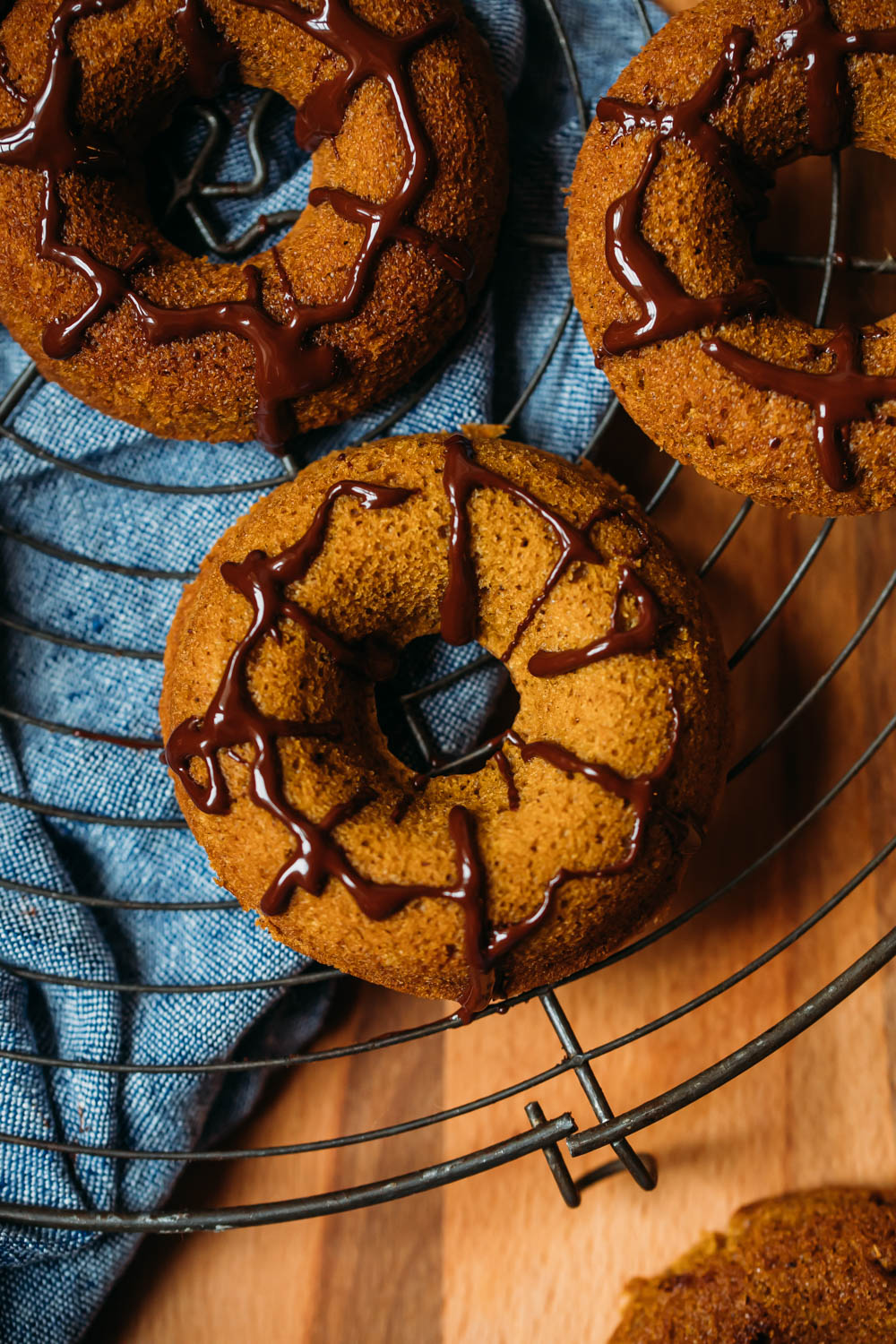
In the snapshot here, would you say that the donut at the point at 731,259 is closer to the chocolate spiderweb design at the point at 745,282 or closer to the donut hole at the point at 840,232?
the chocolate spiderweb design at the point at 745,282

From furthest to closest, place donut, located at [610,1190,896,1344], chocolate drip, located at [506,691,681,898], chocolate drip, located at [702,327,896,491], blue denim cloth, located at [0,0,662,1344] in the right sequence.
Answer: blue denim cloth, located at [0,0,662,1344] → donut, located at [610,1190,896,1344] → chocolate drip, located at [702,327,896,491] → chocolate drip, located at [506,691,681,898]

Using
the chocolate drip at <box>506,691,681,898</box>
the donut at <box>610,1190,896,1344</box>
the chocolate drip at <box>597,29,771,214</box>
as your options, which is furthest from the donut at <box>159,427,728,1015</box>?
the donut at <box>610,1190,896,1344</box>

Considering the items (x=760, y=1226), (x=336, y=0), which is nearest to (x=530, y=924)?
(x=760, y=1226)

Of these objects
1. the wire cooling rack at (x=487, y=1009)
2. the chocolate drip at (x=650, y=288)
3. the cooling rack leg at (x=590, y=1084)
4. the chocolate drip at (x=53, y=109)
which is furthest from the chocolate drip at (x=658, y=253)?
the cooling rack leg at (x=590, y=1084)

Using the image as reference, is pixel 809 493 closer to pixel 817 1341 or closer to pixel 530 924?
pixel 530 924

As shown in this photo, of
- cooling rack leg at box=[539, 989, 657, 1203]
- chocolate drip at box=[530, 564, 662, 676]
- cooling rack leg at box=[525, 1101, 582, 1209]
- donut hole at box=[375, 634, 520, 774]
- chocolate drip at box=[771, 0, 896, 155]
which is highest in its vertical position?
chocolate drip at box=[771, 0, 896, 155]

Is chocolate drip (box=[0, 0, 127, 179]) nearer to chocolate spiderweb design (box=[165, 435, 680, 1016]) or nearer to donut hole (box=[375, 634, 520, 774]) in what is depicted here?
chocolate spiderweb design (box=[165, 435, 680, 1016])
